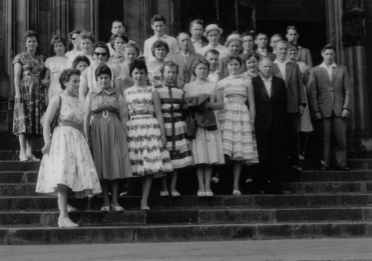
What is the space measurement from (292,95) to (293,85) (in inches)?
7.1

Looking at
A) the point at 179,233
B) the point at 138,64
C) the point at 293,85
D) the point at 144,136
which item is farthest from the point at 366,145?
the point at 179,233

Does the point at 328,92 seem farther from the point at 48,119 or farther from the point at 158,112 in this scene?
the point at 48,119

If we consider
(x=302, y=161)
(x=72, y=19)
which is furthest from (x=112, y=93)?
(x=72, y=19)

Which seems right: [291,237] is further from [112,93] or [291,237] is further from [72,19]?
[72,19]

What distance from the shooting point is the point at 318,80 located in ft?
39.3

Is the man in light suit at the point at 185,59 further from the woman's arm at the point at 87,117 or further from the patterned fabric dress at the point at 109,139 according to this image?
the woman's arm at the point at 87,117

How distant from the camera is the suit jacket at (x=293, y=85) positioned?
11305mm

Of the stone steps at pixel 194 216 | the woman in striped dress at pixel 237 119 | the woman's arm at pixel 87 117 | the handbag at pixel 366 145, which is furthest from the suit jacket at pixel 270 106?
the handbag at pixel 366 145

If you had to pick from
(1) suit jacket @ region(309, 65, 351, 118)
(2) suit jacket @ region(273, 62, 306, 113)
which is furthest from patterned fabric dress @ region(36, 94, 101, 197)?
(1) suit jacket @ region(309, 65, 351, 118)

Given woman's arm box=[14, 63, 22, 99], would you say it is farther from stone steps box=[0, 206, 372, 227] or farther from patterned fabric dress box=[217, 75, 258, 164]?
patterned fabric dress box=[217, 75, 258, 164]

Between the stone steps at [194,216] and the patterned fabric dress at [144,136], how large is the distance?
61cm

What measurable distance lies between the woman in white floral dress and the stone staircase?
0.42 meters

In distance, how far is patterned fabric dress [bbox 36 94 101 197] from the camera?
8.71 metres

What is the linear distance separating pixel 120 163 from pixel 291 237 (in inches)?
96.4
